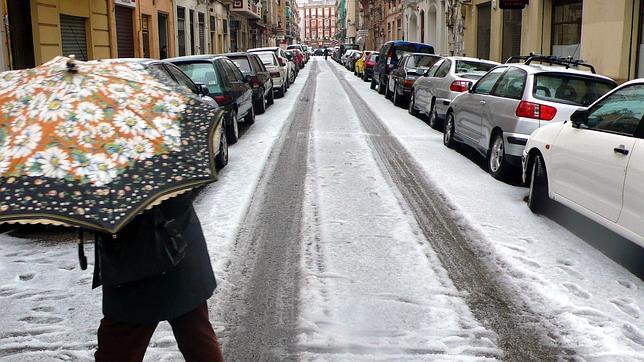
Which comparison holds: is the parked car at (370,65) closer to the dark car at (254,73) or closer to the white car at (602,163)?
the dark car at (254,73)

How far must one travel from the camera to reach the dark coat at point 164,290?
239 centimetres

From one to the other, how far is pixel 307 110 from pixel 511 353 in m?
15.0

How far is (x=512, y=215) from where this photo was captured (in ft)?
22.2

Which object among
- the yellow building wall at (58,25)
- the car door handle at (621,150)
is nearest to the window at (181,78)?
the car door handle at (621,150)

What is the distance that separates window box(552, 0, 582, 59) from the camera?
61.4 feet

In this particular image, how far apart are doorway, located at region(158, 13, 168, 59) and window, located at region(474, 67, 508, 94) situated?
64.6ft

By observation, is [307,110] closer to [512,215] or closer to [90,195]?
[512,215]

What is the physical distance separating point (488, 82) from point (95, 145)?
337 inches

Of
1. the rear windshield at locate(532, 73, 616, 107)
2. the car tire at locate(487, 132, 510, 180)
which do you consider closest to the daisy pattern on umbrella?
the car tire at locate(487, 132, 510, 180)

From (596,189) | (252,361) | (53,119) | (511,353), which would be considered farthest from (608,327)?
(53,119)

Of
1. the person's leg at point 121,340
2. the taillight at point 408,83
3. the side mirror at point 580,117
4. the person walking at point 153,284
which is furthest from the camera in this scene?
the taillight at point 408,83

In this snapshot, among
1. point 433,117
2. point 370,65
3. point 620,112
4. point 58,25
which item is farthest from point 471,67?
point 370,65

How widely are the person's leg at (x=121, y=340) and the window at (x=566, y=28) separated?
58.5 feet

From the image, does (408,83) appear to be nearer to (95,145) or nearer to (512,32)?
(512,32)
